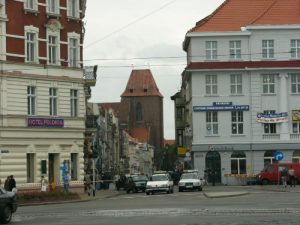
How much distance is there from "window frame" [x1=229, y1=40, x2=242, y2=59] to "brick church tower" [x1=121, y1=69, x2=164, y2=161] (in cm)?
10482

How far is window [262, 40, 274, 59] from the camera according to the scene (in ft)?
263

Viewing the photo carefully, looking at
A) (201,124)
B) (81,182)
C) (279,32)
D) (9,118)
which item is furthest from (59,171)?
(279,32)

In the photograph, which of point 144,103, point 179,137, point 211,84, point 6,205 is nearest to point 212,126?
point 211,84

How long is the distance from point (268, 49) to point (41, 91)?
33.9 metres

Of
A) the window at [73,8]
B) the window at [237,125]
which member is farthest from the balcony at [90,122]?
the window at [237,125]

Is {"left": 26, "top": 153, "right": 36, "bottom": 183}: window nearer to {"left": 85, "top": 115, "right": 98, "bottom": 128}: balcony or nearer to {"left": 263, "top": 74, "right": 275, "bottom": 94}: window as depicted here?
{"left": 85, "top": 115, "right": 98, "bottom": 128}: balcony

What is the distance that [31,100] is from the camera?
5356 cm

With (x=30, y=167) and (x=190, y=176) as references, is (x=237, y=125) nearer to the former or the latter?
(x=190, y=176)

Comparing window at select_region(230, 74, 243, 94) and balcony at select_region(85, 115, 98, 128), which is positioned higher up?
window at select_region(230, 74, 243, 94)

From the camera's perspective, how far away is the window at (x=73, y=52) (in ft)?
187

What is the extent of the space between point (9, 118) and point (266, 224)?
32347 mm

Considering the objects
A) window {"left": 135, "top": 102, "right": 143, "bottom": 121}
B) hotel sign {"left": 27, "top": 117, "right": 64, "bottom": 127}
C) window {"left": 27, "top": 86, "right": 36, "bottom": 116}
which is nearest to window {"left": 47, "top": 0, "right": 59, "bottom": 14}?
window {"left": 27, "top": 86, "right": 36, "bottom": 116}

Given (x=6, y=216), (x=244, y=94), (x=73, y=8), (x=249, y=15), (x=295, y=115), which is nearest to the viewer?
(x=6, y=216)

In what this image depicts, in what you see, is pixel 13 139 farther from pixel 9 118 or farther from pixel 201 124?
pixel 201 124
